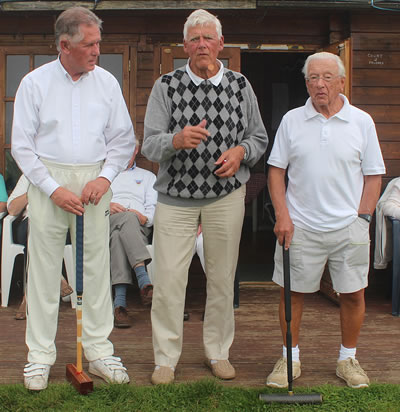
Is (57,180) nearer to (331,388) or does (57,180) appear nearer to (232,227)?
(232,227)

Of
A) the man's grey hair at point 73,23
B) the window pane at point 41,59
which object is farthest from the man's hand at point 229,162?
the window pane at point 41,59

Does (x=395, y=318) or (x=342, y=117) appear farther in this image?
(x=395, y=318)

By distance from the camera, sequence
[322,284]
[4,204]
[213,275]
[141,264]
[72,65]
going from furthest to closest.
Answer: [322,284] → [4,204] → [141,264] → [213,275] → [72,65]

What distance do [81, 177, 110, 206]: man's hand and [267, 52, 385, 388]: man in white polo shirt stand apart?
78 cm

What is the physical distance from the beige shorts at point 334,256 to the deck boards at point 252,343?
0.49 m

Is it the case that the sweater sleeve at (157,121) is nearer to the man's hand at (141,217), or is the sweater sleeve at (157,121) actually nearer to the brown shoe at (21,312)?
the man's hand at (141,217)

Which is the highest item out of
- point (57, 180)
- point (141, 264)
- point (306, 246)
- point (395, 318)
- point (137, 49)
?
point (137, 49)

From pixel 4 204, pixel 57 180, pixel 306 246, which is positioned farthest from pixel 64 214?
pixel 4 204

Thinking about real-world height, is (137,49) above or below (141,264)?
above

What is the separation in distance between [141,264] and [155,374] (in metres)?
1.27

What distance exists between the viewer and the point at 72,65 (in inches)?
106

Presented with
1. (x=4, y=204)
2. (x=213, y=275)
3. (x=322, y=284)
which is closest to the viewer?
(x=213, y=275)

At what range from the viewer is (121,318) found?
12.6 ft

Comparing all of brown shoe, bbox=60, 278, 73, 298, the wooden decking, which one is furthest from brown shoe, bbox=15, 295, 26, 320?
brown shoe, bbox=60, 278, 73, 298
